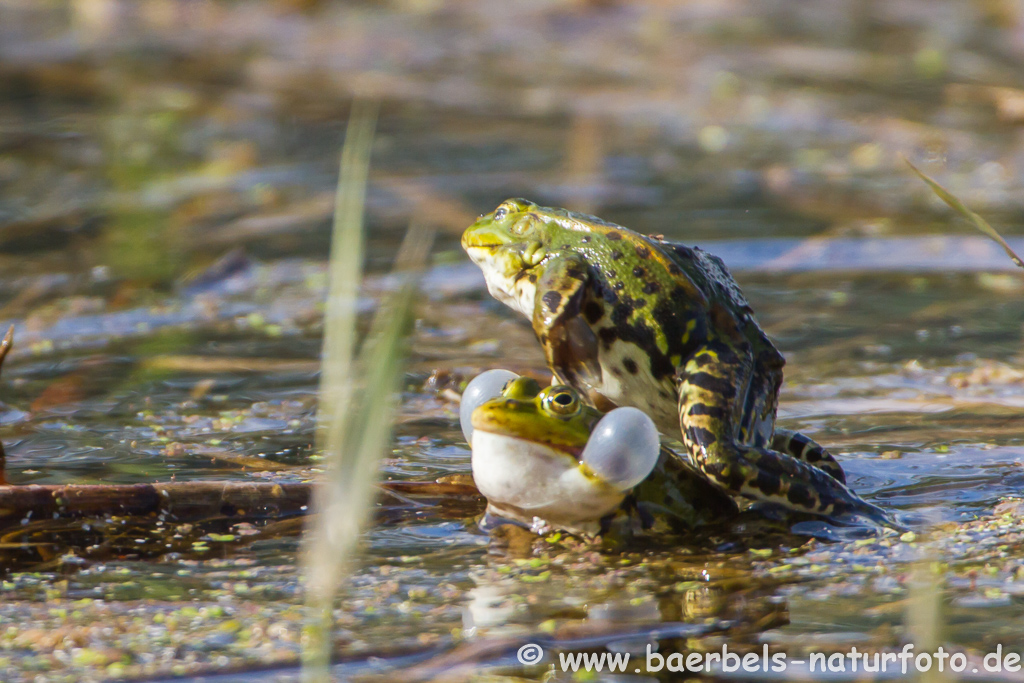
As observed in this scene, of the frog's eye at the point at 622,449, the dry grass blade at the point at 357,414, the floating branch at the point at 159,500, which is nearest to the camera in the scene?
the dry grass blade at the point at 357,414

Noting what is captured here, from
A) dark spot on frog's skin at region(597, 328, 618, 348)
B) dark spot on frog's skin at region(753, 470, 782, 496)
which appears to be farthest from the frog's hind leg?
dark spot on frog's skin at region(597, 328, 618, 348)

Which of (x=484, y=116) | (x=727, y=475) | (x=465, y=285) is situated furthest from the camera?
(x=484, y=116)

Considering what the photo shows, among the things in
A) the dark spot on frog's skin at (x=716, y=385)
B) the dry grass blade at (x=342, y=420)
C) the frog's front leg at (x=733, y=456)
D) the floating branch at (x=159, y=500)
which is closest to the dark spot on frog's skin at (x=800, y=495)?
the frog's front leg at (x=733, y=456)

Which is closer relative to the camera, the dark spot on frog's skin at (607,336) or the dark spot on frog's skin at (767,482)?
the dark spot on frog's skin at (767,482)

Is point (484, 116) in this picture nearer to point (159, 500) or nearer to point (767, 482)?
point (159, 500)

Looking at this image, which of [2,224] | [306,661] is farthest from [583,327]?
[2,224]

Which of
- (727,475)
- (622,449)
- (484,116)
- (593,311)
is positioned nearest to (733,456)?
(727,475)

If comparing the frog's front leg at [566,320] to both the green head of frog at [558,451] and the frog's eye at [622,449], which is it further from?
the frog's eye at [622,449]
